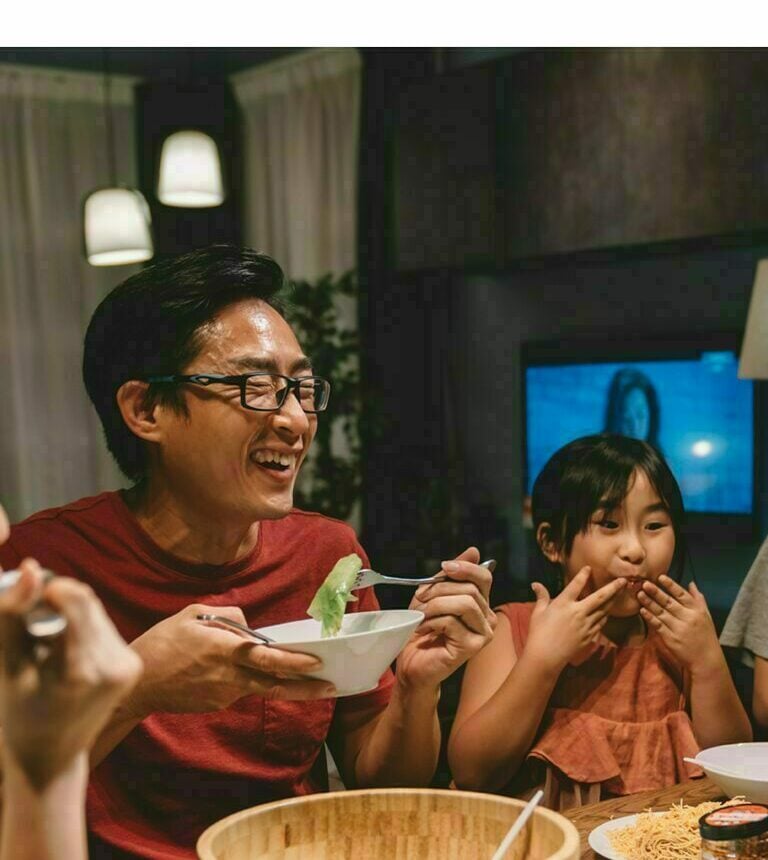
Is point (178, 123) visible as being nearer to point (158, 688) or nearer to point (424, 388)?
point (424, 388)

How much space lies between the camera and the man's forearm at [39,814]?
26.0 inches

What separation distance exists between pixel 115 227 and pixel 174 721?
2.87 m

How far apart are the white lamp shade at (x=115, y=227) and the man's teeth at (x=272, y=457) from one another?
9.01 ft

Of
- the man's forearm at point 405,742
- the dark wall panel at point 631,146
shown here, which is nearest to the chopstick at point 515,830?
the man's forearm at point 405,742

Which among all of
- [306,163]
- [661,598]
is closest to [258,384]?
[661,598]

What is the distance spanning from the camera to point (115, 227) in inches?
157

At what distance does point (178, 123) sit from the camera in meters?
5.85

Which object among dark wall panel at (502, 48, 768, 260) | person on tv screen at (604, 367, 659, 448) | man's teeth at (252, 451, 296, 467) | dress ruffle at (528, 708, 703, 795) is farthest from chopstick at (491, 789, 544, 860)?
person on tv screen at (604, 367, 659, 448)

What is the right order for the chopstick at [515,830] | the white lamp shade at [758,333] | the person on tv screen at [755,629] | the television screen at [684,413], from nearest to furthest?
the chopstick at [515,830], the person on tv screen at [755,629], the white lamp shade at [758,333], the television screen at [684,413]

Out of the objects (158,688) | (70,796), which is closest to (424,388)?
(158,688)

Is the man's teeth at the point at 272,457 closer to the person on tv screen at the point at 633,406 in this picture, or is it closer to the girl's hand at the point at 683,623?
the girl's hand at the point at 683,623

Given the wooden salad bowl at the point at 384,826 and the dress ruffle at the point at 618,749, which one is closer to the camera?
the wooden salad bowl at the point at 384,826

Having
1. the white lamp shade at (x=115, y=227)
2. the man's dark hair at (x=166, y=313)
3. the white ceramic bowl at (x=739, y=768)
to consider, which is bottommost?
the white ceramic bowl at (x=739, y=768)

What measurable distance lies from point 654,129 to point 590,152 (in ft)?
0.87
